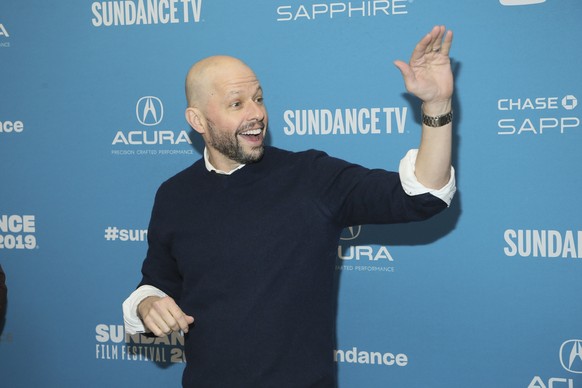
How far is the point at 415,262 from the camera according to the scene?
2.28 m

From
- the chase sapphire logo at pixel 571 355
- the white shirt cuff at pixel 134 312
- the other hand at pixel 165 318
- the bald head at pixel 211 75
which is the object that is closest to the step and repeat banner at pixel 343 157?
the chase sapphire logo at pixel 571 355

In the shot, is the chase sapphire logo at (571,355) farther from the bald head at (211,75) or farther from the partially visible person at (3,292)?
the partially visible person at (3,292)

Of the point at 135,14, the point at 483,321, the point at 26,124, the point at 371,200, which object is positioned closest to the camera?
the point at 371,200

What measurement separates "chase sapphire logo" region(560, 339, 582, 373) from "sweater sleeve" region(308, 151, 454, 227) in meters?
0.95

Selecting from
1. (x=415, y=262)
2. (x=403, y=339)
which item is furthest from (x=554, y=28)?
(x=403, y=339)

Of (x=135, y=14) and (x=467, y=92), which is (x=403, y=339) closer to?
(x=467, y=92)

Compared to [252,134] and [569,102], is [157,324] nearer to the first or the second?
[252,134]

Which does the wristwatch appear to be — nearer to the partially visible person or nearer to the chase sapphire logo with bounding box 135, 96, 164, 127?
the chase sapphire logo with bounding box 135, 96, 164, 127

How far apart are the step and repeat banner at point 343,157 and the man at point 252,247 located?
0.57m

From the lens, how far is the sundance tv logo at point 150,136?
8.20ft

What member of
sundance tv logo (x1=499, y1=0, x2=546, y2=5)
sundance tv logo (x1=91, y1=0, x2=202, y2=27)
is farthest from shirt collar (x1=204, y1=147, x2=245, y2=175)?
sundance tv logo (x1=499, y1=0, x2=546, y2=5)

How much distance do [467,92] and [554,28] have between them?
32 centimetres

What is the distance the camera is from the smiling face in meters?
1.78

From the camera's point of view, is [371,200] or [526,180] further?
[526,180]
